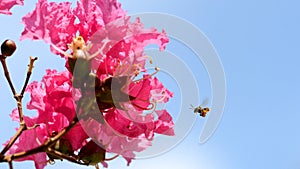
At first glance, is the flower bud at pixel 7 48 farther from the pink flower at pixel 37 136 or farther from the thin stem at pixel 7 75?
the pink flower at pixel 37 136

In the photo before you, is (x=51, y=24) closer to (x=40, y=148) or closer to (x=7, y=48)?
(x=7, y=48)

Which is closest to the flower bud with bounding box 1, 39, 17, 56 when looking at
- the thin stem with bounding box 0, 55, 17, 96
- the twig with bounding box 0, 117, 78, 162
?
the thin stem with bounding box 0, 55, 17, 96

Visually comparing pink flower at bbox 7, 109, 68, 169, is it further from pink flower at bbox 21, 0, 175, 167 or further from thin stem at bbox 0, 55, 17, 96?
thin stem at bbox 0, 55, 17, 96

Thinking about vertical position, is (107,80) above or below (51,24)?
below

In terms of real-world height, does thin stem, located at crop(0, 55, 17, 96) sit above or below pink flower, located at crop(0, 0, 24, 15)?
below

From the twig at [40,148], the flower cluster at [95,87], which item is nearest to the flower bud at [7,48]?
the flower cluster at [95,87]

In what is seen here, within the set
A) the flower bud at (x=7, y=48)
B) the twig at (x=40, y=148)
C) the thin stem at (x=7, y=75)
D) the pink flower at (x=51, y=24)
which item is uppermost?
the pink flower at (x=51, y=24)

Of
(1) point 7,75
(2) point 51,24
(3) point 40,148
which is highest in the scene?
(2) point 51,24

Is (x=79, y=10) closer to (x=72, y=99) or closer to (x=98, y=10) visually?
(x=98, y=10)

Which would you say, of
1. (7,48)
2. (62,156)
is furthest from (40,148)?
(7,48)
